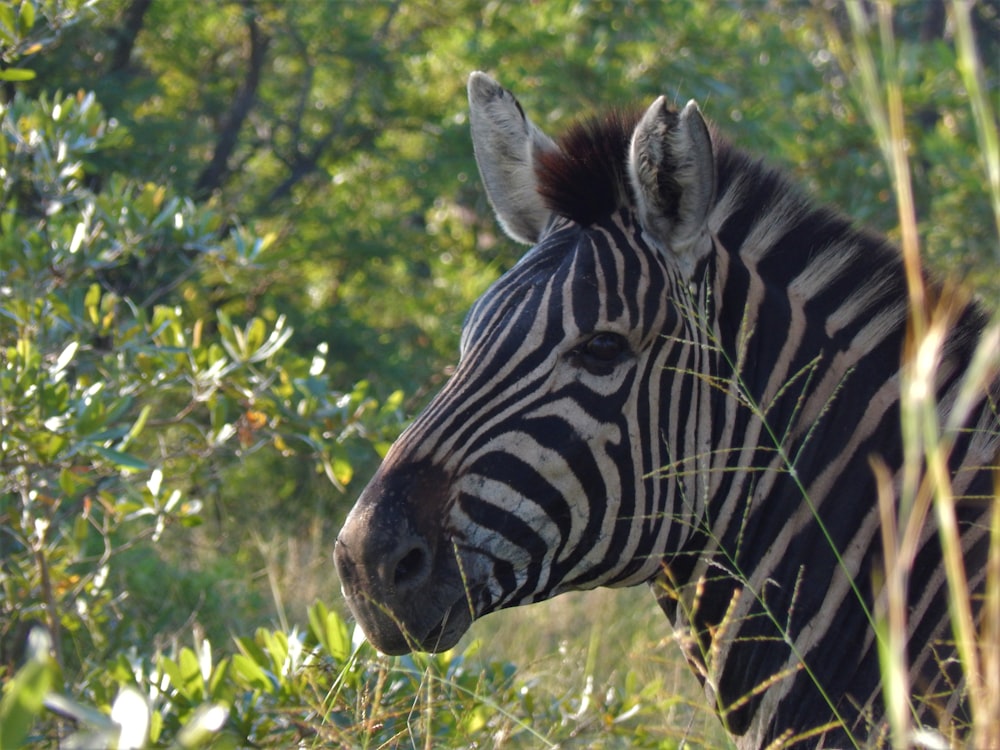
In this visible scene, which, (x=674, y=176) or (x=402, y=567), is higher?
(x=674, y=176)

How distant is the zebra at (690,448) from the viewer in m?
2.26

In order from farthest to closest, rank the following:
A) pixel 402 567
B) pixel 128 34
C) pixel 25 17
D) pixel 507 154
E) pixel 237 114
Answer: pixel 237 114 → pixel 128 34 → pixel 25 17 → pixel 507 154 → pixel 402 567

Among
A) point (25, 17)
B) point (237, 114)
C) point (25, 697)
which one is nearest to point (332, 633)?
point (25, 697)

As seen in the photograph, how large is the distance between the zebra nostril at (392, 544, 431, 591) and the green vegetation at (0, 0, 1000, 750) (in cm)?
32

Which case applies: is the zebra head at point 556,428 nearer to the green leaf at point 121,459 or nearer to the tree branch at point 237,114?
the green leaf at point 121,459

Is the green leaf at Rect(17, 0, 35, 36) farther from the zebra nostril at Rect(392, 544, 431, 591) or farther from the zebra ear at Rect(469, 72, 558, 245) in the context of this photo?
the zebra nostril at Rect(392, 544, 431, 591)

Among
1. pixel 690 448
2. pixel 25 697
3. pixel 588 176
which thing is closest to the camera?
pixel 25 697

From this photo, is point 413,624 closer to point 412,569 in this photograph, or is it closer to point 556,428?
point 412,569

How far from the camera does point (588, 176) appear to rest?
2682 millimetres

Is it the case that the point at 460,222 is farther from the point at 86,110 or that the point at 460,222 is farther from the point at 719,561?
the point at 719,561

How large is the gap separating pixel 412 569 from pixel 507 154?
4.53 feet

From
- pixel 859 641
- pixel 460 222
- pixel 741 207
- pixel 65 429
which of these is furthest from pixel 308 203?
pixel 859 641

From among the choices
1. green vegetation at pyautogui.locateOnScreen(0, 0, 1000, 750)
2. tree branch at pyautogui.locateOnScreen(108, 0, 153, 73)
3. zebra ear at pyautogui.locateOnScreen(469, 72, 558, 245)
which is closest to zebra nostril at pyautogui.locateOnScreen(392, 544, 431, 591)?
green vegetation at pyautogui.locateOnScreen(0, 0, 1000, 750)

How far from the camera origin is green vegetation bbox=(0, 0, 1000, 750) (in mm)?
3273
